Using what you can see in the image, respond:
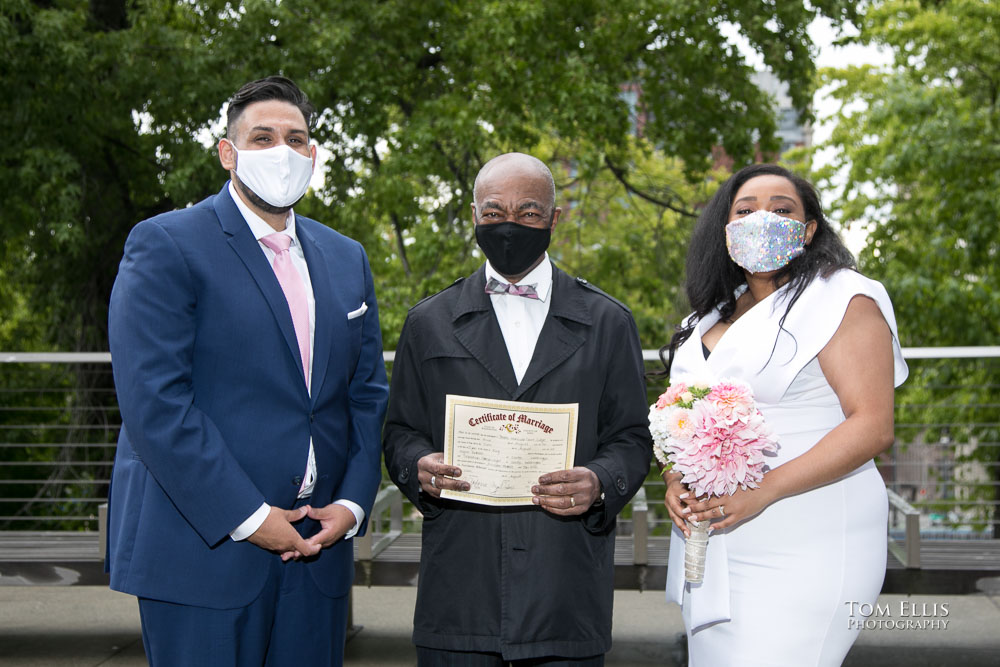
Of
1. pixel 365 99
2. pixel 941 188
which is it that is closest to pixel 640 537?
pixel 365 99

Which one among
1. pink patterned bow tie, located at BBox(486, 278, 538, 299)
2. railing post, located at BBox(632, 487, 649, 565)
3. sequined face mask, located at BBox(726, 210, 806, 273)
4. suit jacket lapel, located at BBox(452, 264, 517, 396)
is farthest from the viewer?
railing post, located at BBox(632, 487, 649, 565)

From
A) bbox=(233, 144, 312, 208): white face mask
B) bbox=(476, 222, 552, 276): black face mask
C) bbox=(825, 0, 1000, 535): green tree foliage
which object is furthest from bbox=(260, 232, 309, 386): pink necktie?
bbox=(825, 0, 1000, 535): green tree foliage

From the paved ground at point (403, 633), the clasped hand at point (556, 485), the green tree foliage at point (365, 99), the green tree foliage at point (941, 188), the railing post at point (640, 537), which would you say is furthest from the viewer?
the green tree foliage at point (941, 188)

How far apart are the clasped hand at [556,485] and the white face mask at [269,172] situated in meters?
0.97

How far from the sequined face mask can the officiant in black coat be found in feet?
1.61

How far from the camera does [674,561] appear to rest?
3.18 meters

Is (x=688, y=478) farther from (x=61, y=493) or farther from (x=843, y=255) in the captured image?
(x=61, y=493)

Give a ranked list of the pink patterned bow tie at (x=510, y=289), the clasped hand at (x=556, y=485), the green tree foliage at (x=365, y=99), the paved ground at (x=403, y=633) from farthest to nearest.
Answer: the green tree foliage at (x=365, y=99) < the paved ground at (x=403, y=633) < the pink patterned bow tie at (x=510, y=289) < the clasped hand at (x=556, y=485)

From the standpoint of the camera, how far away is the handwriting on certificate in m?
2.82

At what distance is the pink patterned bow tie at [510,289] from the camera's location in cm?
318

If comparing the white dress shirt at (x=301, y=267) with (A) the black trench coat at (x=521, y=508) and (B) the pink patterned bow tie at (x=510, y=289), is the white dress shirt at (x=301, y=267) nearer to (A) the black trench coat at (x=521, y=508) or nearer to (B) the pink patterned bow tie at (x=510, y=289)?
(A) the black trench coat at (x=521, y=508)

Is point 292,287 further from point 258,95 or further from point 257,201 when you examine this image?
point 258,95

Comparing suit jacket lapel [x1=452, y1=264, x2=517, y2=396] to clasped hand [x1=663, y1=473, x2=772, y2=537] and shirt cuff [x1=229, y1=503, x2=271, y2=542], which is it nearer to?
clasped hand [x1=663, y1=473, x2=772, y2=537]

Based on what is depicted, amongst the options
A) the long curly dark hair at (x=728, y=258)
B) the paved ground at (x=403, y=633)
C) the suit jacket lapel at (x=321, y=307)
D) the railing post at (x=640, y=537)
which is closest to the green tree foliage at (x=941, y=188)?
the paved ground at (x=403, y=633)
